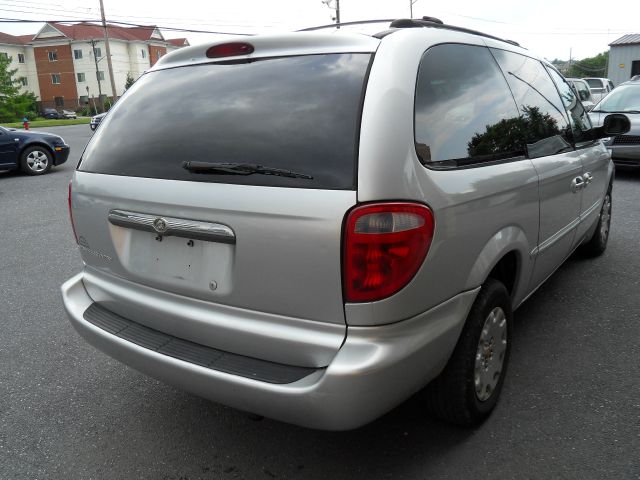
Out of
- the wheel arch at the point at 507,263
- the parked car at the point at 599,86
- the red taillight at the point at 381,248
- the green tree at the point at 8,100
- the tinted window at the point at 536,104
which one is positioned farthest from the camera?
the green tree at the point at 8,100

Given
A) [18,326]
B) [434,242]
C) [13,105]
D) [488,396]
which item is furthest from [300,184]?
[13,105]

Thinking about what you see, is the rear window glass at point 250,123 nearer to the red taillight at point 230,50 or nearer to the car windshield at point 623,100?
the red taillight at point 230,50

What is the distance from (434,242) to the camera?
2012 mm

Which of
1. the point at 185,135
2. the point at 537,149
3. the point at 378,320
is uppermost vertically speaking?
the point at 185,135

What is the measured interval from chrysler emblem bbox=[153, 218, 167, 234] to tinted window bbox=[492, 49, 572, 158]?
6.23 ft

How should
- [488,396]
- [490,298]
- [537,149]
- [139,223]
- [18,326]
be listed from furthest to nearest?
1. [18,326]
2. [537,149]
3. [488,396]
4. [490,298]
5. [139,223]

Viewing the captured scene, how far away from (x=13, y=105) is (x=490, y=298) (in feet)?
226

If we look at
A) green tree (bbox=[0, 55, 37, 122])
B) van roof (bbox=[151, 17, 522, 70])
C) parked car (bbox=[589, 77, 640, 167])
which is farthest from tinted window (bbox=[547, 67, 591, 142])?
green tree (bbox=[0, 55, 37, 122])

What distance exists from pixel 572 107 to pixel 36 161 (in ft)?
37.2

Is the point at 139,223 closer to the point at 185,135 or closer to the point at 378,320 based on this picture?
the point at 185,135

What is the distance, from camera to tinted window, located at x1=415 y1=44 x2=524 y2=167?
217 cm

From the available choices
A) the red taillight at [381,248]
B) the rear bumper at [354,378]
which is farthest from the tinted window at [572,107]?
the red taillight at [381,248]

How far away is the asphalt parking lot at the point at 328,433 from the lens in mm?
2387

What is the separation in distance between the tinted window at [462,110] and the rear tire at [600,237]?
8.29 feet
